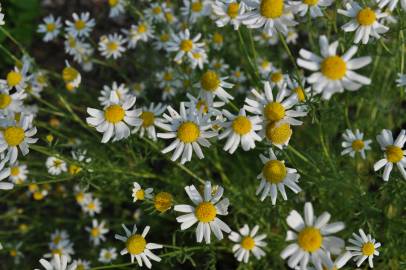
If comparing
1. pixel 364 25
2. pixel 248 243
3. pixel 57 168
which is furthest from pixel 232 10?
pixel 57 168

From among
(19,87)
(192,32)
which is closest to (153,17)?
(192,32)

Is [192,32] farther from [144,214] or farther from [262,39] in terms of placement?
[144,214]

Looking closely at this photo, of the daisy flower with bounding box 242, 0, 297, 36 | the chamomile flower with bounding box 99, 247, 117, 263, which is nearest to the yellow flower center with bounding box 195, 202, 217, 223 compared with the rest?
the daisy flower with bounding box 242, 0, 297, 36

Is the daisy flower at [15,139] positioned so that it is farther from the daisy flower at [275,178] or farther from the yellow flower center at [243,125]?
the daisy flower at [275,178]

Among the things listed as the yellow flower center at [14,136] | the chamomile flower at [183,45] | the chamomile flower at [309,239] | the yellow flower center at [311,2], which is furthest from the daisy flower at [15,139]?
the yellow flower center at [311,2]

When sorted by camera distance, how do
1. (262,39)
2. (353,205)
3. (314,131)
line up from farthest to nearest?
(262,39) < (314,131) < (353,205)

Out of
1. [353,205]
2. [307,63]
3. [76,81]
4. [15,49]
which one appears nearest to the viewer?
[307,63]
